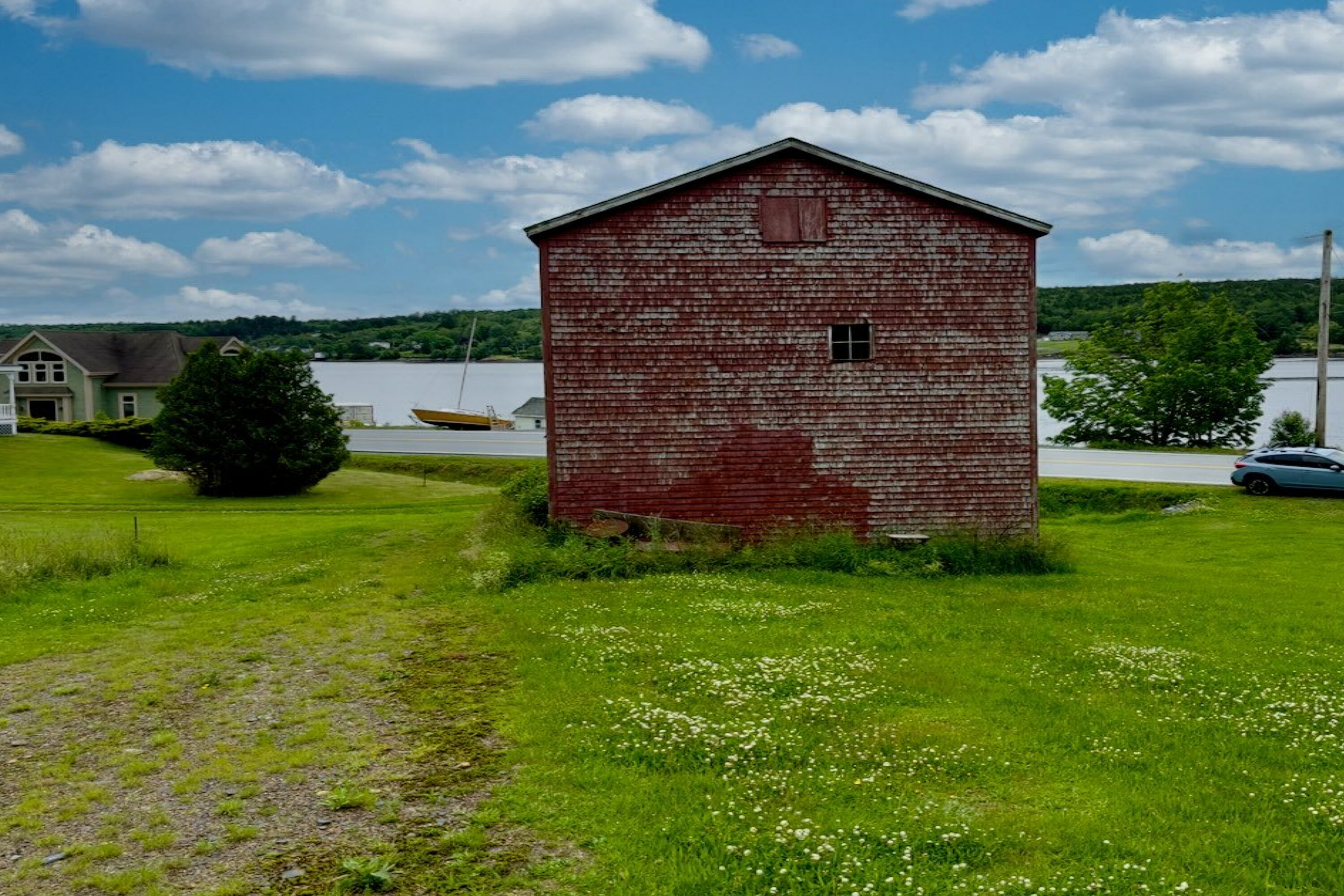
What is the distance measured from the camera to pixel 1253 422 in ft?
196

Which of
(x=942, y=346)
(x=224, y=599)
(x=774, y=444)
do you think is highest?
(x=942, y=346)

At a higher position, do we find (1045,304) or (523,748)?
(1045,304)

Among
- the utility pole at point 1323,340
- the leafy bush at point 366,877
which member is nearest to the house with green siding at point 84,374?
the utility pole at point 1323,340

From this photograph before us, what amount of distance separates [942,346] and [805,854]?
16.9 metres

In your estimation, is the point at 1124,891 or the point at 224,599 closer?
the point at 1124,891

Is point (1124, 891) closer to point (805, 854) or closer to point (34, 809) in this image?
point (805, 854)

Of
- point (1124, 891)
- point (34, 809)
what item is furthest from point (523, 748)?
point (1124, 891)

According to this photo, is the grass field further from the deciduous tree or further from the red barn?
the deciduous tree

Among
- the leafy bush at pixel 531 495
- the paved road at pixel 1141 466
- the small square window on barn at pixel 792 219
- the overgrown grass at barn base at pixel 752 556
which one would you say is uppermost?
the small square window on barn at pixel 792 219

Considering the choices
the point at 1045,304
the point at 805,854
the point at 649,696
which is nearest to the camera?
the point at 805,854

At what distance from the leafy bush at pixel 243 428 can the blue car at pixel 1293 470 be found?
3285 centimetres

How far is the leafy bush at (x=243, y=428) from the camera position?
141 ft

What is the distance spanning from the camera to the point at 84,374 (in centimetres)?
7250

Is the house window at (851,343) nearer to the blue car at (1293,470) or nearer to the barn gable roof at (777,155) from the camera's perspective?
the barn gable roof at (777,155)
